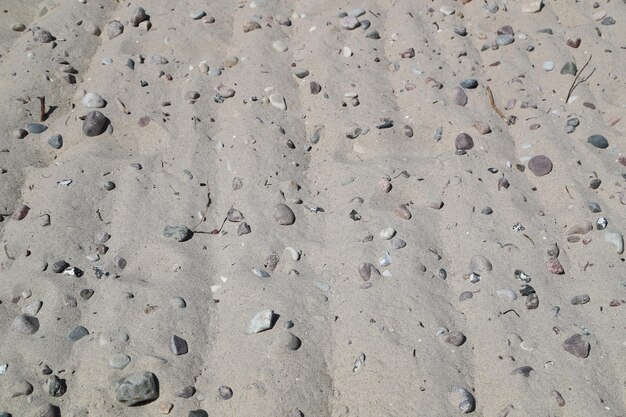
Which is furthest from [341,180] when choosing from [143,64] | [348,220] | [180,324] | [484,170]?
[143,64]

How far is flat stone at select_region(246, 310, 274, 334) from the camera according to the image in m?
2.19

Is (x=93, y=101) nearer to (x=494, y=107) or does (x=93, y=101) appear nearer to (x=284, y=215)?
(x=284, y=215)

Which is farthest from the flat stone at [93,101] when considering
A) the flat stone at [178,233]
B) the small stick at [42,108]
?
the flat stone at [178,233]

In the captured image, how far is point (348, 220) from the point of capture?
2.54m

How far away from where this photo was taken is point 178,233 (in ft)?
8.11

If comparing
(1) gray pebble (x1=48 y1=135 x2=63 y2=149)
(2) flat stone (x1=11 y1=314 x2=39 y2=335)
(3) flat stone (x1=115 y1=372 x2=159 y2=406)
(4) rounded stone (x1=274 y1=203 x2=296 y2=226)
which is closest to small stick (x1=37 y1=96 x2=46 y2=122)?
(1) gray pebble (x1=48 y1=135 x2=63 y2=149)

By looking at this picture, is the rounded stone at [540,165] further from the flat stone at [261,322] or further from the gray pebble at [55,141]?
the gray pebble at [55,141]

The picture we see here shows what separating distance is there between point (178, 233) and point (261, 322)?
0.52 meters

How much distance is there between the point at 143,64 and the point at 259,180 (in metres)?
0.95

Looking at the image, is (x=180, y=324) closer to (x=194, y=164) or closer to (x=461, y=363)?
(x=194, y=164)

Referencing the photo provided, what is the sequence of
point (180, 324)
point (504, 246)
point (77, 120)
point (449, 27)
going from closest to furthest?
point (180, 324) < point (504, 246) < point (77, 120) < point (449, 27)

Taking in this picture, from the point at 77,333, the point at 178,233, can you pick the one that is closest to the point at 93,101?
the point at 178,233

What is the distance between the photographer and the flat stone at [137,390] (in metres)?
2.02

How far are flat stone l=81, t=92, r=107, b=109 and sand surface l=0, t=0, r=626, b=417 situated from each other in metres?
0.02
